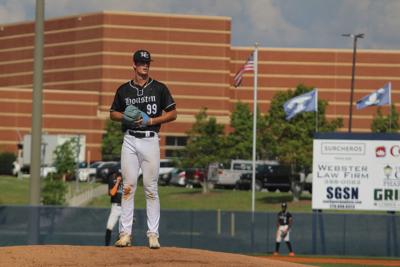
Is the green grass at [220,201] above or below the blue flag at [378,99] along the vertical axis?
below

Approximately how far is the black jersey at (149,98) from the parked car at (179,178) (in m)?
56.2

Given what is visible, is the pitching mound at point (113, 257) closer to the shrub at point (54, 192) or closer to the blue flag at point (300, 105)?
the blue flag at point (300, 105)

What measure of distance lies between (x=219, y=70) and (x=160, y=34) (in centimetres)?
733

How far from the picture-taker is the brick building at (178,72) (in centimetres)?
10169

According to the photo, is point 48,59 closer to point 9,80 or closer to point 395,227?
point 9,80

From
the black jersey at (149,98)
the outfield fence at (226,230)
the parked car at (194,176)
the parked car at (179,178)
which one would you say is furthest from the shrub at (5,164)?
the black jersey at (149,98)

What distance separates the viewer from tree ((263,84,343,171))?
56719 millimetres

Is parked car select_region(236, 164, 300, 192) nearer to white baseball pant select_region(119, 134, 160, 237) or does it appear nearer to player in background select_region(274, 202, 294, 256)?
player in background select_region(274, 202, 294, 256)

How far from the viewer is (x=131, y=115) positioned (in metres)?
9.92

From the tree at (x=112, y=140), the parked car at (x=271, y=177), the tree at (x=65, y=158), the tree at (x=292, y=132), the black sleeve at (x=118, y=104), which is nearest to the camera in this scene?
the black sleeve at (x=118, y=104)

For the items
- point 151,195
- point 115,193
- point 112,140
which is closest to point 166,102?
point 151,195

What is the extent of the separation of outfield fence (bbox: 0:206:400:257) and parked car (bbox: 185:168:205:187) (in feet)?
111

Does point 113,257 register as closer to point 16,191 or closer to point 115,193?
point 115,193

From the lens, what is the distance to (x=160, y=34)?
102500 millimetres
